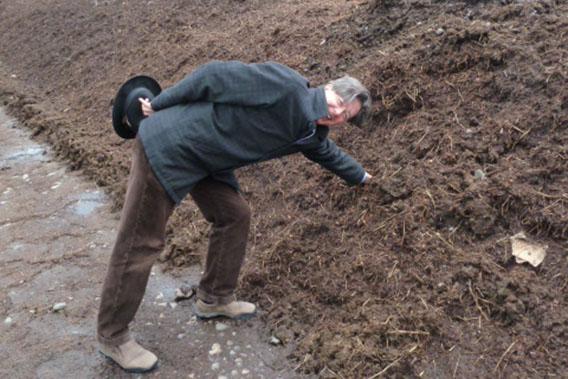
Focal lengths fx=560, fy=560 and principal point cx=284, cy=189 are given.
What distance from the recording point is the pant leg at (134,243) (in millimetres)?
2908

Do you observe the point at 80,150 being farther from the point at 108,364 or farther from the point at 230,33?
the point at 108,364

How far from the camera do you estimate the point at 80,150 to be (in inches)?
246

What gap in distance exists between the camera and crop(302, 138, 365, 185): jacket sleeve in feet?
10.3

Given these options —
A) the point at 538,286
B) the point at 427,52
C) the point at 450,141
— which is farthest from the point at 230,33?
the point at 538,286

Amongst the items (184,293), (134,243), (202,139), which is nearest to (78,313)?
(184,293)

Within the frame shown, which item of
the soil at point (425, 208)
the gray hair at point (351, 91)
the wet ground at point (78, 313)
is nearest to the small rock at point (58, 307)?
the wet ground at point (78, 313)

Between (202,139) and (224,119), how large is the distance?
0.15 metres

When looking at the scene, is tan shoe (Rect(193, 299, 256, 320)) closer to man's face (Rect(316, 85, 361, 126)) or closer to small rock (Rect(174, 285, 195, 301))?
small rock (Rect(174, 285, 195, 301))

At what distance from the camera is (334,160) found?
3266mm

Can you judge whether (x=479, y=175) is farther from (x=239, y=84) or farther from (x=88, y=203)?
(x=88, y=203)

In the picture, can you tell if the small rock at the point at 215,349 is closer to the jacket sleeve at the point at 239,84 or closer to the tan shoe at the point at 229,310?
the tan shoe at the point at 229,310

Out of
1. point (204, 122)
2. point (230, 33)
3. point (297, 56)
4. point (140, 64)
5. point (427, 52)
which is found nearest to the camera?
point (204, 122)

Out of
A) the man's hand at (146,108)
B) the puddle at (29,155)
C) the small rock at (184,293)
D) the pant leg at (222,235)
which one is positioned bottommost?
the small rock at (184,293)

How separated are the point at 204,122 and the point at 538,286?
2.08 metres
